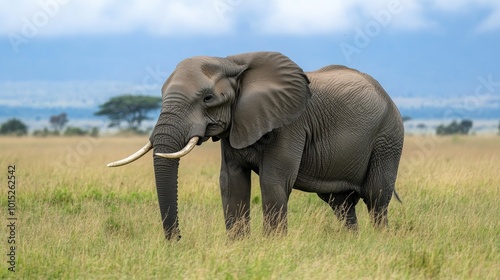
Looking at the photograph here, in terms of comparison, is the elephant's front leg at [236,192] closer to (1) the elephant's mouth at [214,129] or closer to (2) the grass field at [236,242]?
(2) the grass field at [236,242]

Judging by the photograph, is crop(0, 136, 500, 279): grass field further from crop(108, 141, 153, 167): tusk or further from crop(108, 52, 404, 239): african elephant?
crop(108, 141, 153, 167): tusk

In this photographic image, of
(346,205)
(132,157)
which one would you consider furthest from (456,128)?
(132,157)

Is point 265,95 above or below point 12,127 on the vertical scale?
above

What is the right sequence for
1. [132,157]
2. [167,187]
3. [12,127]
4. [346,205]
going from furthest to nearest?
[12,127] < [346,205] < [167,187] < [132,157]

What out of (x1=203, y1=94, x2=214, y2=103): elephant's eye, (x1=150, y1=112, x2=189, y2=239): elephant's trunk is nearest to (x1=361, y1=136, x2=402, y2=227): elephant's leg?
(x1=203, y1=94, x2=214, y2=103): elephant's eye

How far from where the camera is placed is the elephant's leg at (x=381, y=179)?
1109 centimetres

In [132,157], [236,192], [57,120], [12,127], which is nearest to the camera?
[132,157]

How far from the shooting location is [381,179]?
36.6 ft

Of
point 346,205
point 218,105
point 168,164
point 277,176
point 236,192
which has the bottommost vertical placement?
point 346,205

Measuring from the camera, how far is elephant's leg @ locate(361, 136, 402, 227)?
1109cm

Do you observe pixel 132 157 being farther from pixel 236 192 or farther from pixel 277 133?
pixel 277 133

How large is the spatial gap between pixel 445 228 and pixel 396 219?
3.33 feet

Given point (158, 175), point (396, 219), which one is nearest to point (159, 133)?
point (158, 175)

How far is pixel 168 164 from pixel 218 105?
2.45ft
